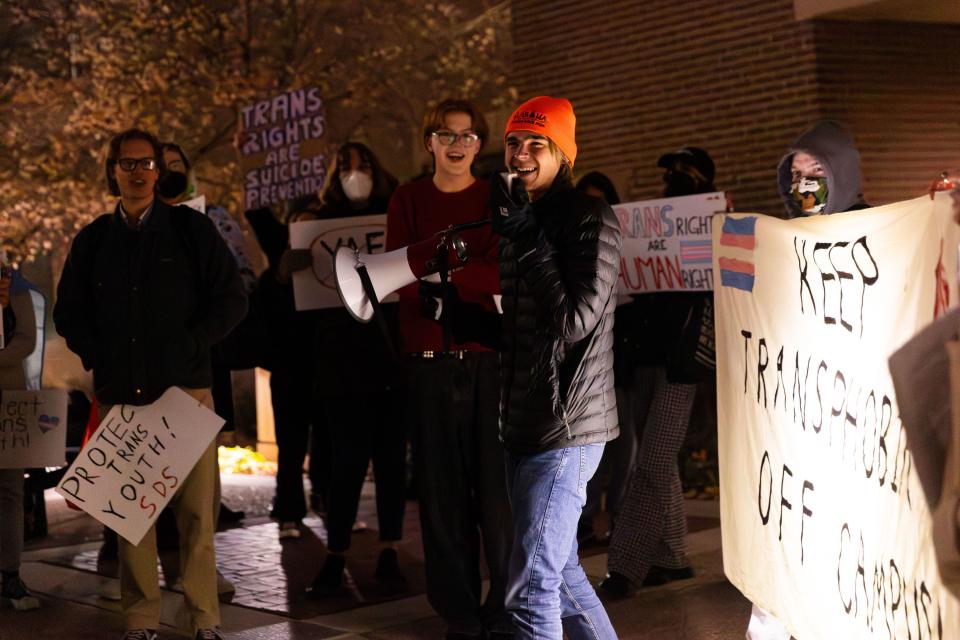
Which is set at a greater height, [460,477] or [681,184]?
[681,184]

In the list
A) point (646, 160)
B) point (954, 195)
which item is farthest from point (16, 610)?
point (646, 160)

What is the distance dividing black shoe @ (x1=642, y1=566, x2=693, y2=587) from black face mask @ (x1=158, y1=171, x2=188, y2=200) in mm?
3553

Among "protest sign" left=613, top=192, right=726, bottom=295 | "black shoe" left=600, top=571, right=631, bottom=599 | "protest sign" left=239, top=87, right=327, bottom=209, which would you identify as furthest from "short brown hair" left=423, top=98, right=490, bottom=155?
"protest sign" left=239, top=87, right=327, bottom=209

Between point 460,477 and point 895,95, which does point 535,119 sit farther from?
point 895,95

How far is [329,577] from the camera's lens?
7242mm

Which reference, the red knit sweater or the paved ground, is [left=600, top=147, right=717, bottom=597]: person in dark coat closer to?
the paved ground

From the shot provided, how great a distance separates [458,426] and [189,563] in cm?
→ 131

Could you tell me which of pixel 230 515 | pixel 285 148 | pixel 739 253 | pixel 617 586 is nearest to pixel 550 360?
pixel 739 253

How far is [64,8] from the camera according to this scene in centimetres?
1847

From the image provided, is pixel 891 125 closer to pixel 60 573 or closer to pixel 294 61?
pixel 60 573

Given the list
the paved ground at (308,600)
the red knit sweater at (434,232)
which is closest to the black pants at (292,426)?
the paved ground at (308,600)

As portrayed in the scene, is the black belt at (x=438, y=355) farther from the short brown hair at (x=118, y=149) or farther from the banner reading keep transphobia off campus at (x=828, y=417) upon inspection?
the short brown hair at (x=118, y=149)

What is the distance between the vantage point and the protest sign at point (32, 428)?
24.1ft

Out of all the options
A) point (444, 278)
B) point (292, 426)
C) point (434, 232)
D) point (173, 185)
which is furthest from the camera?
point (292, 426)
